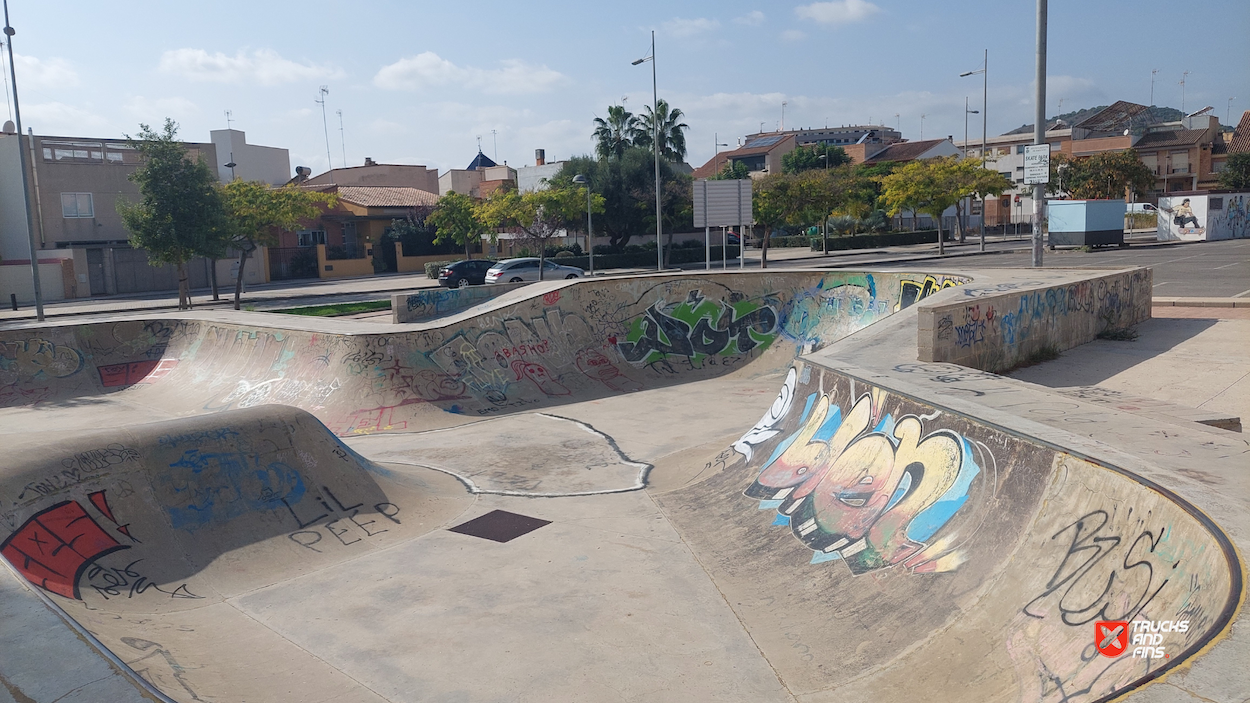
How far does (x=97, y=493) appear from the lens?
7230 millimetres

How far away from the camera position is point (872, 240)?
56594 millimetres

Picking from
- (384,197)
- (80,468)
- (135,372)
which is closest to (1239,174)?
(384,197)

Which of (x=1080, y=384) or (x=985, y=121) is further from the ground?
(x=985, y=121)

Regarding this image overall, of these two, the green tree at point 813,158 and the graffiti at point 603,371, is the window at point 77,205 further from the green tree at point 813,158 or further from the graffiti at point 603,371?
the green tree at point 813,158

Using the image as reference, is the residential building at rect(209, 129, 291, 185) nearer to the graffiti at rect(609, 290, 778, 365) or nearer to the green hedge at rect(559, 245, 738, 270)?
the green hedge at rect(559, 245, 738, 270)

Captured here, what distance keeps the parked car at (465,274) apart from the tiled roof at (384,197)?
773 inches

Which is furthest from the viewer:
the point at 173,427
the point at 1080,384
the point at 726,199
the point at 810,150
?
the point at 810,150

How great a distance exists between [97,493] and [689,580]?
5296mm

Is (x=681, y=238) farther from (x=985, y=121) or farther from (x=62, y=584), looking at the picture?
(x=62, y=584)

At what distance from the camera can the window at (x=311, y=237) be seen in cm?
5186

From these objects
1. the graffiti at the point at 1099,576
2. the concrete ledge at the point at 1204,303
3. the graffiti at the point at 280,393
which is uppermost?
the concrete ledge at the point at 1204,303

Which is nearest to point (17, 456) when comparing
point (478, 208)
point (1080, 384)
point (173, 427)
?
point (173, 427)

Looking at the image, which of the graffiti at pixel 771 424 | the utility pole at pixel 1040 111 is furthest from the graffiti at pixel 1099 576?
the utility pole at pixel 1040 111

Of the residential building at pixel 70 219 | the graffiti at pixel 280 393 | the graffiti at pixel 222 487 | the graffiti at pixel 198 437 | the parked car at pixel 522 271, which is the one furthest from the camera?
the residential building at pixel 70 219
